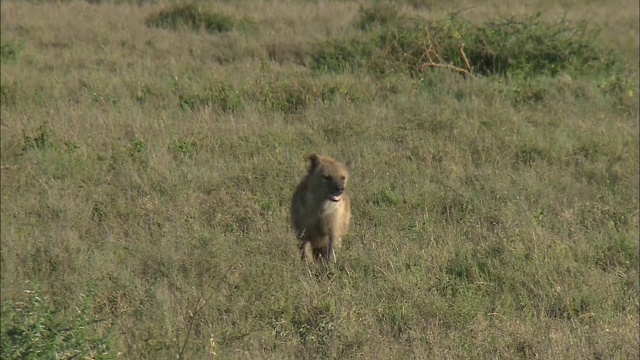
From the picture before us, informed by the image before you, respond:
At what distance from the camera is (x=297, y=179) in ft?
28.0

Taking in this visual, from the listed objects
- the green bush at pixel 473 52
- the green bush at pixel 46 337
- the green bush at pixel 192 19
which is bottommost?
the green bush at pixel 192 19

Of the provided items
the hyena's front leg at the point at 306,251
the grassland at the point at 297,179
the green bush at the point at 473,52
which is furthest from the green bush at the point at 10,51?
the hyena's front leg at the point at 306,251

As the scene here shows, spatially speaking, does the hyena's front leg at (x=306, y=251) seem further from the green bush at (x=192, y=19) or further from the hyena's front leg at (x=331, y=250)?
the green bush at (x=192, y=19)

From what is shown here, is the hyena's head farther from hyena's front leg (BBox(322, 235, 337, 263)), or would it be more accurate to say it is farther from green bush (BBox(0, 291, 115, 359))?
green bush (BBox(0, 291, 115, 359))

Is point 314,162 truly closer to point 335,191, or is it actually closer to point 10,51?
point 335,191

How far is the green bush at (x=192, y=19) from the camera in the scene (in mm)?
A: 15516

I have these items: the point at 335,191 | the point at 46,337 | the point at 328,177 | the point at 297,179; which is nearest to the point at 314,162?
the point at 328,177

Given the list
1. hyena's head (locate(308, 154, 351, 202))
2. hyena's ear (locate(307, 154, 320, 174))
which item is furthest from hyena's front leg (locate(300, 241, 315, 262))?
hyena's ear (locate(307, 154, 320, 174))

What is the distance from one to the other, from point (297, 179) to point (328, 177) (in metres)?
1.96

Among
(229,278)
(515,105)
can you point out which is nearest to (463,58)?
(515,105)

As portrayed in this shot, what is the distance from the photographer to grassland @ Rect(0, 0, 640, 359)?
543 cm

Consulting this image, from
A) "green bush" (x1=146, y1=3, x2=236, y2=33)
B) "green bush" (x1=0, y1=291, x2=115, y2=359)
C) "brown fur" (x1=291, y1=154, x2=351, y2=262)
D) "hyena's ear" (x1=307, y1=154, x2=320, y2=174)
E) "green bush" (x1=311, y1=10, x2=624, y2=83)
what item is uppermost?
"green bush" (x1=0, y1=291, x2=115, y2=359)

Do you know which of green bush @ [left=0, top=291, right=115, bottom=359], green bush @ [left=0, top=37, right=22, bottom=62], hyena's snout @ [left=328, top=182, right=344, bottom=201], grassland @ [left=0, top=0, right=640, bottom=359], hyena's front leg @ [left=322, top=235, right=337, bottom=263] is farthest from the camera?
green bush @ [left=0, top=37, right=22, bottom=62]

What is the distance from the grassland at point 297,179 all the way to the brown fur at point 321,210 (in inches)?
7.0
